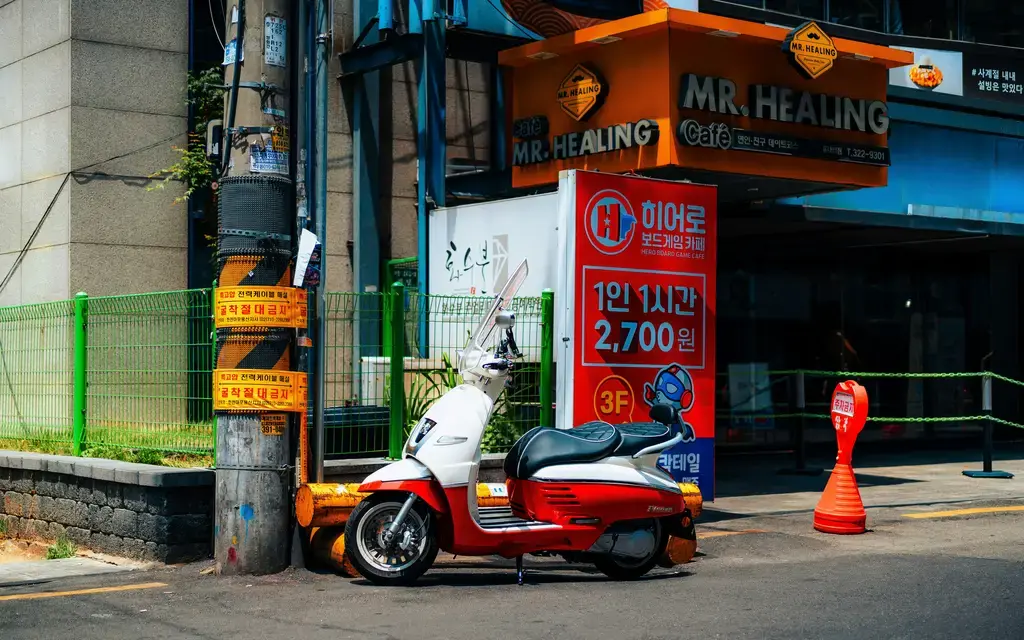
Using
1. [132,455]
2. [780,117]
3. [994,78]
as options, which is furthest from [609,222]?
[994,78]

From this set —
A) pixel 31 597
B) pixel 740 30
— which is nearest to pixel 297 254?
pixel 31 597

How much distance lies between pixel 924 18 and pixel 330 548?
14182 millimetres

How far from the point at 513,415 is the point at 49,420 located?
4.06 meters

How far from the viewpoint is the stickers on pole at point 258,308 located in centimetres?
902

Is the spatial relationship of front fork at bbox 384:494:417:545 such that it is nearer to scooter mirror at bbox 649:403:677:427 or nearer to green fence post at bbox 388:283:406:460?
scooter mirror at bbox 649:403:677:427

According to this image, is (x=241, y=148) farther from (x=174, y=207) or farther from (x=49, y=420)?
(x=174, y=207)

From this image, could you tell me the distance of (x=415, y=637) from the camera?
22.4 ft

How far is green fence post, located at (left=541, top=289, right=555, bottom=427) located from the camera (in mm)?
11484

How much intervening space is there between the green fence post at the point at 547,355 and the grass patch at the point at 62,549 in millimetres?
3994

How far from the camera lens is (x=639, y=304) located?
11.3 metres

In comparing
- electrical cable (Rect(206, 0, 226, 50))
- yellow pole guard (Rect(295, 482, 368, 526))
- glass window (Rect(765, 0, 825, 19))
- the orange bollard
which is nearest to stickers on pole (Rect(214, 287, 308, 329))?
yellow pole guard (Rect(295, 482, 368, 526))

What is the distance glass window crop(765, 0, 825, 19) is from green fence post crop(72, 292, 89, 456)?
1087 centimetres

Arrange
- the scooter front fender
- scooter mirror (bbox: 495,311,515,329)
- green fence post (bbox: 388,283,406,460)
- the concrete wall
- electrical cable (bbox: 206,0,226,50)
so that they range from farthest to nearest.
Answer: electrical cable (bbox: 206,0,226,50) → the concrete wall → green fence post (bbox: 388,283,406,460) → scooter mirror (bbox: 495,311,515,329) → the scooter front fender

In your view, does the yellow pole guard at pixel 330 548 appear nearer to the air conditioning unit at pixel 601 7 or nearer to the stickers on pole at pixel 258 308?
the stickers on pole at pixel 258 308
